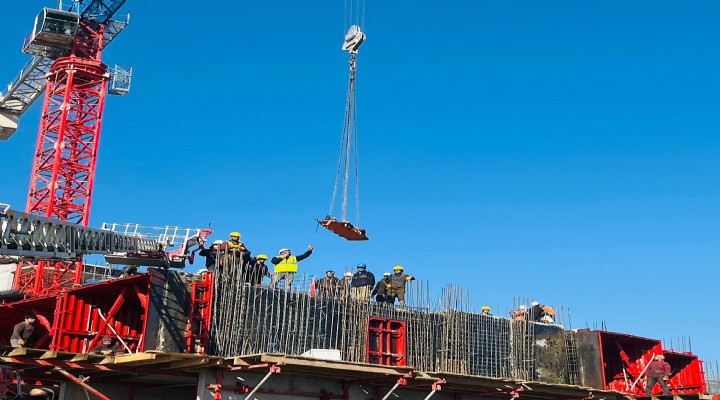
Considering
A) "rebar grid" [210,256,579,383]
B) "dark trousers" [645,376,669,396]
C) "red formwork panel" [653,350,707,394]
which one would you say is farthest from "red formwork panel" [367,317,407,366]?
"red formwork panel" [653,350,707,394]

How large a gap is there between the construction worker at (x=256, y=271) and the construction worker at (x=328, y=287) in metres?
1.70

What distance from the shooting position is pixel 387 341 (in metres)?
25.2

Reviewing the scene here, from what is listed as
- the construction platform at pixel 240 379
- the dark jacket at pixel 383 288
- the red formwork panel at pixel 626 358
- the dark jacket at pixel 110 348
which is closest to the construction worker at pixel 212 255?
the dark jacket at pixel 110 348

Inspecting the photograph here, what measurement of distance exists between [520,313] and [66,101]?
1192 inches

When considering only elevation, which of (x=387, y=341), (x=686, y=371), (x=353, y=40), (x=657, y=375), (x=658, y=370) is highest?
(x=353, y=40)

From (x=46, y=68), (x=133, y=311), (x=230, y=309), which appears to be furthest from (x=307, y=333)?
(x=46, y=68)

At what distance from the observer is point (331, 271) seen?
2602cm

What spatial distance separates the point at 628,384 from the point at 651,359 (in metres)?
1.37

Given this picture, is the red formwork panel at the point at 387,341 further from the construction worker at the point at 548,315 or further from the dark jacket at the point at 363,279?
the construction worker at the point at 548,315

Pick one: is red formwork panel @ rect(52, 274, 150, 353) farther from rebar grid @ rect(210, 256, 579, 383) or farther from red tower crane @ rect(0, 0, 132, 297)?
red tower crane @ rect(0, 0, 132, 297)

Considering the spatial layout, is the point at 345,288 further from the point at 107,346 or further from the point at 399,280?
the point at 107,346

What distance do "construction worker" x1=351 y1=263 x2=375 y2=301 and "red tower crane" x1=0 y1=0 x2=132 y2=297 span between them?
74.8ft

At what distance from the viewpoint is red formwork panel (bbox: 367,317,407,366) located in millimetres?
24831

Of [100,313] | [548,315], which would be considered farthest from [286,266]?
[548,315]
